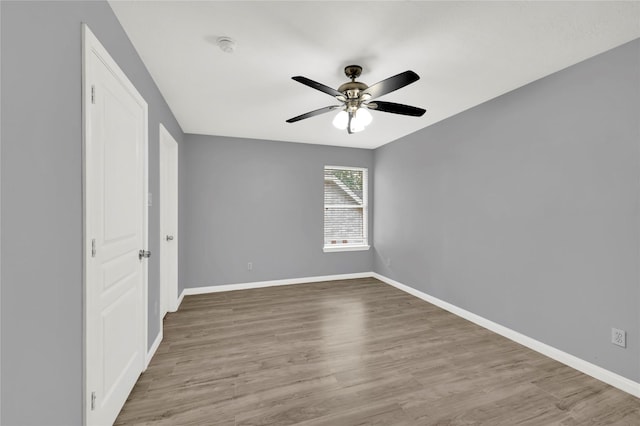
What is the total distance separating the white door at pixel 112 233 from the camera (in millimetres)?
1402

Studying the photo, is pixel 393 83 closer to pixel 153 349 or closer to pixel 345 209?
pixel 153 349

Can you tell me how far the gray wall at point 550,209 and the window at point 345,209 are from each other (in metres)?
1.68

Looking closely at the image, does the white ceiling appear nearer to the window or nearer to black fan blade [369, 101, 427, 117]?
black fan blade [369, 101, 427, 117]

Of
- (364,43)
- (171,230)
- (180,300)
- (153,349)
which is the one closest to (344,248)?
(180,300)

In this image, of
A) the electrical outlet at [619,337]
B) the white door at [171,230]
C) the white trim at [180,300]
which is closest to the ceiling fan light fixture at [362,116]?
the white door at [171,230]

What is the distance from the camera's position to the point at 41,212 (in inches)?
41.6

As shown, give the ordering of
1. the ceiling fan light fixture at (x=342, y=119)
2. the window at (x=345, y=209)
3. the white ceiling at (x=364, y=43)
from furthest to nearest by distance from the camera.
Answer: the window at (x=345, y=209), the ceiling fan light fixture at (x=342, y=119), the white ceiling at (x=364, y=43)

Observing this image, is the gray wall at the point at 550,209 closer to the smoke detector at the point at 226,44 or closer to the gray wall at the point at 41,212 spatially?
the smoke detector at the point at 226,44

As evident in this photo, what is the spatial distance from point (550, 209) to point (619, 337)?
42.8 inches

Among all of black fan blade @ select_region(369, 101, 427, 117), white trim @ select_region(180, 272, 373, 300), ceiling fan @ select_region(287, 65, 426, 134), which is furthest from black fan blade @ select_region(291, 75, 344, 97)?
white trim @ select_region(180, 272, 373, 300)

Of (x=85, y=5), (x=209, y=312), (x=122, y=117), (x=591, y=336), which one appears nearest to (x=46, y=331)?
(x=122, y=117)

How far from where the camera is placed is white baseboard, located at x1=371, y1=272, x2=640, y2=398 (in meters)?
2.14

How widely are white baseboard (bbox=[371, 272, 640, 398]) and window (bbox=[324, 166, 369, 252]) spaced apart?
1.94 metres

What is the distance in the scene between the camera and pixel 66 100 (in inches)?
48.3
